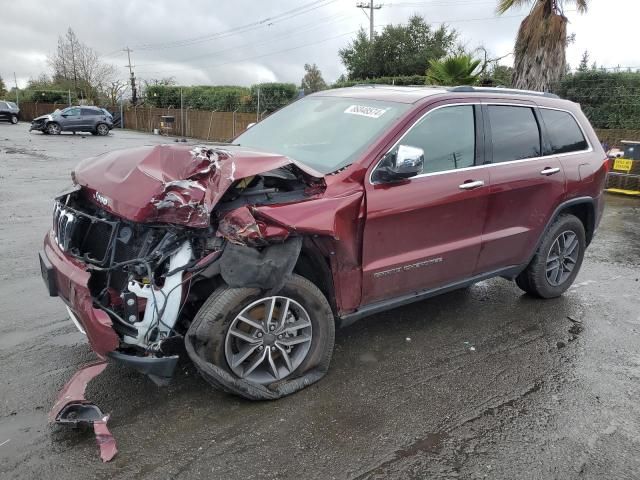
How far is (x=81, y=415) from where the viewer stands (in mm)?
2926

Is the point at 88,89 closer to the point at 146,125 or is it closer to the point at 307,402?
the point at 146,125

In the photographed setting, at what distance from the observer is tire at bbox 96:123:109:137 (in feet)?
97.4

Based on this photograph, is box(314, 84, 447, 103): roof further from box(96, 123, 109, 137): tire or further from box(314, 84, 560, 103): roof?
box(96, 123, 109, 137): tire

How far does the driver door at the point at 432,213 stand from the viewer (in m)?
3.57

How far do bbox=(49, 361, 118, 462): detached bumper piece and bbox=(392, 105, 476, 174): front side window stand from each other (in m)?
2.53

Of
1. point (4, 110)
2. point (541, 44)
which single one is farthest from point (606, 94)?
point (4, 110)

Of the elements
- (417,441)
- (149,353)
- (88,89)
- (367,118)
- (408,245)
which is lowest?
(417,441)

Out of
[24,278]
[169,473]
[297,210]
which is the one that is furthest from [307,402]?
[24,278]

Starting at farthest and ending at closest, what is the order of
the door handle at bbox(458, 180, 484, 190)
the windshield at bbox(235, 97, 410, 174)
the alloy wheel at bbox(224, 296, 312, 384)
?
the door handle at bbox(458, 180, 484, 190), the windshield at bbox(235, 97, 410, 174), the alloy wheel at bbox(224, 296, 312, 384)

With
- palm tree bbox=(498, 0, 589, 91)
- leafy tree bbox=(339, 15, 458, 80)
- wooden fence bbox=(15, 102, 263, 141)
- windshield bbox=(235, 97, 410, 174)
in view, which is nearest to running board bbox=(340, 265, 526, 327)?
windshield bbox=(235, 97, 410, 174)

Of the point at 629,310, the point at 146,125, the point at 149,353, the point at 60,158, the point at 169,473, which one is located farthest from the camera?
the point at 146,125

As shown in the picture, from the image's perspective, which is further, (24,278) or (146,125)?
(146,125)

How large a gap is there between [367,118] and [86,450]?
278cm

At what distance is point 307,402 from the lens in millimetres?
3322
